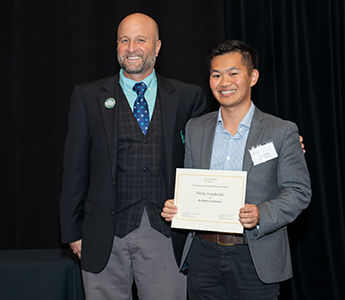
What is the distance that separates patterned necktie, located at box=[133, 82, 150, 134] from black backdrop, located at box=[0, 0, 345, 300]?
1.18m

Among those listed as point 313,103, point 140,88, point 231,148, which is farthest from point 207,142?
point 313,103

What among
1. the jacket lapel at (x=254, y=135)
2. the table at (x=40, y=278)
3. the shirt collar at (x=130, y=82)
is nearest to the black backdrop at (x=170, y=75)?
the table at (x=40, y=278)

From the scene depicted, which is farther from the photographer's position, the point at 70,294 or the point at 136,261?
the point at 70,294

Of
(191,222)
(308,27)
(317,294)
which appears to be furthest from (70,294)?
(308,27)

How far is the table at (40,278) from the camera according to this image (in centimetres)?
258

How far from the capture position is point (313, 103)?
345 centimetres

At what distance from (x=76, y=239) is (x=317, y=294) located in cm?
247

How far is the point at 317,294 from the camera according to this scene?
11.5 ft

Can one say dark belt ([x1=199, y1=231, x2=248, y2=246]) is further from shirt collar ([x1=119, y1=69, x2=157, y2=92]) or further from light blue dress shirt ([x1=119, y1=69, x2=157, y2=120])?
shirt collar ([x1=119, y1=69, x2=157, y2=92])

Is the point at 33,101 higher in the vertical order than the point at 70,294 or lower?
higher

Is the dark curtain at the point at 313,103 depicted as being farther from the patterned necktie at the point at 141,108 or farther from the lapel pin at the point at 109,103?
the lapel pin at the point at 109,103

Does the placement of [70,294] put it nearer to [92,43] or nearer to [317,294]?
[92,43]

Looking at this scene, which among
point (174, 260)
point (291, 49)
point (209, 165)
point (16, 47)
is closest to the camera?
point (209, 165)

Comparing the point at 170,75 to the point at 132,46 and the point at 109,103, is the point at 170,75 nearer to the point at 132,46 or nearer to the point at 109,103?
the point at 132,46
